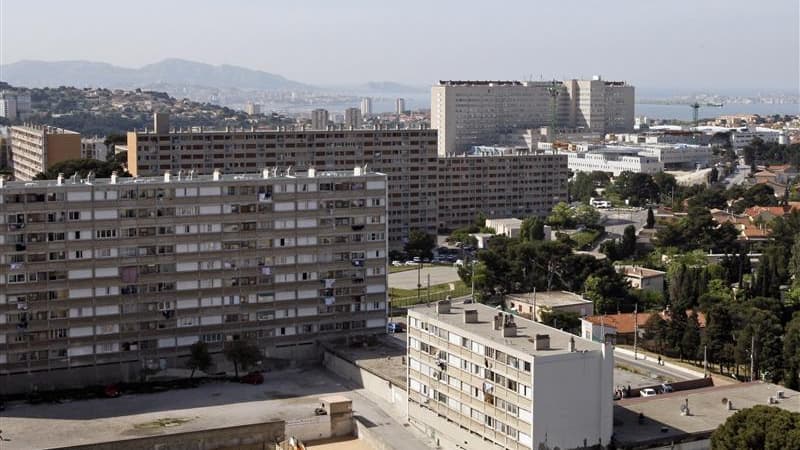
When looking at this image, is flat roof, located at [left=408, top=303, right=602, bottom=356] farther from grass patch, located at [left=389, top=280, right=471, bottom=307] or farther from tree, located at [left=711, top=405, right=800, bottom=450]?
grass patch, located at [left=389, top=280, right=471, bottom=307]

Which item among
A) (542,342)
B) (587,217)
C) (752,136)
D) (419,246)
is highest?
(752,136)

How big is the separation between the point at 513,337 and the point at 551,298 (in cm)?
1742

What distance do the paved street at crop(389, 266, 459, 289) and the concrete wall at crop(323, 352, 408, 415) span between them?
47.6ft

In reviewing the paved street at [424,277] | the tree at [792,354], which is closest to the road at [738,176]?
the paved street at [424,277]

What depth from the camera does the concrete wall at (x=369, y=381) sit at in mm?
29139

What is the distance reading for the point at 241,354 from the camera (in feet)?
105

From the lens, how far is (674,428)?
25.0m

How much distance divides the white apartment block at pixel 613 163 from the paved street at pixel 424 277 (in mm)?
41965

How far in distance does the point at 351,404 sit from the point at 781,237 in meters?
32.4

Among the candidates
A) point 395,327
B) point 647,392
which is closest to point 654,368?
point 647,392


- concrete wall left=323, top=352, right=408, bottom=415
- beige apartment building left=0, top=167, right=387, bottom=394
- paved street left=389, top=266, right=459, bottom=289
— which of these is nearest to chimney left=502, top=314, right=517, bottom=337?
concrete wall left=323, top=352, right=408, bottom=415

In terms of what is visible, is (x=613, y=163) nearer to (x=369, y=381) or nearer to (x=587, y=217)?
(x=587, y=217)

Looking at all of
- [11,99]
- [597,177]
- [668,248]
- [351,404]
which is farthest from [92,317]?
[11,99]

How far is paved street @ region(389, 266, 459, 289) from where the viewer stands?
158 feet
